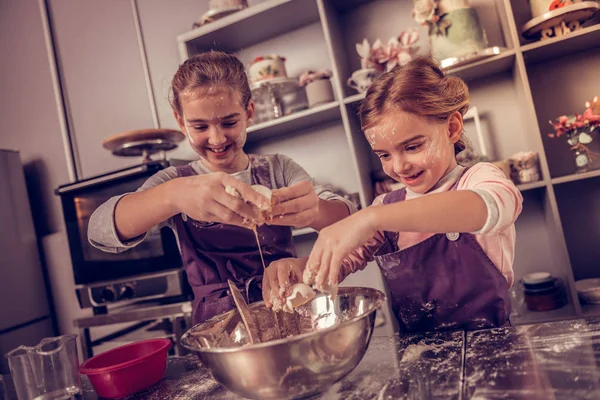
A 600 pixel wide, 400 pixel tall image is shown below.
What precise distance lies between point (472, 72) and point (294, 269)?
120cm

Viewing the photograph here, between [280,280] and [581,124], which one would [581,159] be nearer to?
[581,124]

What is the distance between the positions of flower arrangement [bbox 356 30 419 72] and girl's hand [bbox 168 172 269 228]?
1.15 metres

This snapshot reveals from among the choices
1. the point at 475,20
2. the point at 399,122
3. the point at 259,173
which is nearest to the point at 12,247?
the point at 259,173

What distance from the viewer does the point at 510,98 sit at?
1.75 m

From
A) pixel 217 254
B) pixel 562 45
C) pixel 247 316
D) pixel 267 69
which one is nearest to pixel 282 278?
pixel 247 316

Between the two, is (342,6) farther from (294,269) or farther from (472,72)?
(294,269)

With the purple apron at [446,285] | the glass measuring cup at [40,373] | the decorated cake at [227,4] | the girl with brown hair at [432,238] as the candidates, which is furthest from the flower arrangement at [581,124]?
the glass measuring cup at [40,373]

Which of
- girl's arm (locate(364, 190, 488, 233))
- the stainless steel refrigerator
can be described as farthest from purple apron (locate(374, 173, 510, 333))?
the stainless steel refrigerator

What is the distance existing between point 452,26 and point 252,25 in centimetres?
81

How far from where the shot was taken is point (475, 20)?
5.12ft

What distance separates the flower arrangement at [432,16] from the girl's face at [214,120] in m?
0.89

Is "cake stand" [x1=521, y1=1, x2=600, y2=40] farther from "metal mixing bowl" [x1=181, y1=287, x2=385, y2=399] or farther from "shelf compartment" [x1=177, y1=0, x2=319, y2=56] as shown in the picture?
"metal mixing bowl" [x1=181, y1=287, x2=385, y2=399]

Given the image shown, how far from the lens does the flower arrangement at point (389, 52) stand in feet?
5.52

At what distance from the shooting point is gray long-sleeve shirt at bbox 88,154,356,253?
0.91m
